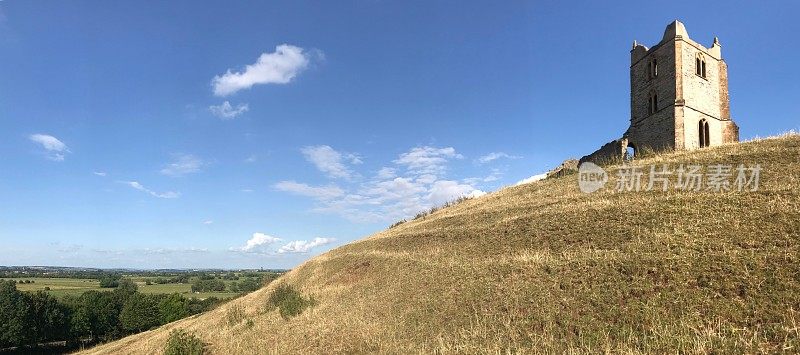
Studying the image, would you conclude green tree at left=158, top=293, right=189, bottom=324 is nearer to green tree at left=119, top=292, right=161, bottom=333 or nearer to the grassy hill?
green tree at left=119, top=292, right=161, bottom=333

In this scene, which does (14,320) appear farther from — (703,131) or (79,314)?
(703,131)

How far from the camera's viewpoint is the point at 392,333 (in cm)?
1361

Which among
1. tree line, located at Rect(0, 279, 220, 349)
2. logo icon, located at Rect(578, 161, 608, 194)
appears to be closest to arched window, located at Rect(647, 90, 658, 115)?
logo icon, located at Rect(578, 161, 608, 194)

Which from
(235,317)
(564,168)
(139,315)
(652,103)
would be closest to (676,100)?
(652,103)

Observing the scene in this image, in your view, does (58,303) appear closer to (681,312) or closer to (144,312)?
(144,312)

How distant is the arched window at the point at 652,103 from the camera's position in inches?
1602

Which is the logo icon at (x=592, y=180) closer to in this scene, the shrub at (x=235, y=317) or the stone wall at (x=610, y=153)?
the stone wall at (x=610, y=153)

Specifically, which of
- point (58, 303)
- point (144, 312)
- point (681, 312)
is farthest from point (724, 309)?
point (58, 303)

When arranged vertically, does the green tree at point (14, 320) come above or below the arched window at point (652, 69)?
below

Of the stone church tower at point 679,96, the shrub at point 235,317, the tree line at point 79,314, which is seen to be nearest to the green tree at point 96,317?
the tree line at point 79,314

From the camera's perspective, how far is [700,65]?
4016cm

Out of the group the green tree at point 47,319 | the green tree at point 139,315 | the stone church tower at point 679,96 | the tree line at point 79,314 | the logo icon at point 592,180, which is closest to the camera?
the logo icon at point 592,180

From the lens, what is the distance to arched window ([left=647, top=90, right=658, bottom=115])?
4069 cm

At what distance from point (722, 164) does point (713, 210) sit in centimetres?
985
